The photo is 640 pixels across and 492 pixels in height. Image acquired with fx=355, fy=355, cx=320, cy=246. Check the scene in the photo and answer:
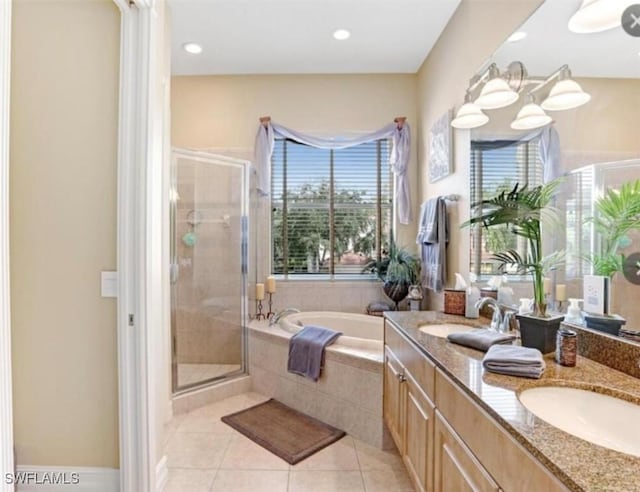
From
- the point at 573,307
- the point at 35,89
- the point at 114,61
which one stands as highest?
the point at 114,61

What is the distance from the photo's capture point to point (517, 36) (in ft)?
6.09

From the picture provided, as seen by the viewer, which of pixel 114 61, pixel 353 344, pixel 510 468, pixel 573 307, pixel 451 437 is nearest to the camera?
pixel 510 468

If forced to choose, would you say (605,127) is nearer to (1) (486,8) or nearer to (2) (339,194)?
(1) (486,8)

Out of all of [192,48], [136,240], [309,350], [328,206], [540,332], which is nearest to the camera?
[540,332]

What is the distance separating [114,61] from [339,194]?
2420mm

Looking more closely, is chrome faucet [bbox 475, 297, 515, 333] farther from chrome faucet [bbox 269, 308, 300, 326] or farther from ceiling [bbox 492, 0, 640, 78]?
chrome faucet [bbox 269, 308, 300, 326]

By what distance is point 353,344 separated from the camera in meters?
2.48

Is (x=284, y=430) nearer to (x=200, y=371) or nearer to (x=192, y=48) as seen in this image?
(x=200, y=371)

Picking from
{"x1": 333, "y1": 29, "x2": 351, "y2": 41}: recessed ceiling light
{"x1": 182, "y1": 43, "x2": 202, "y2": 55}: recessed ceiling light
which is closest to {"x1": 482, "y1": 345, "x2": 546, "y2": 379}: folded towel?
{"x1": 333, "y1": 29, "x2": 351, "y2": 41}: recessed ceiling light

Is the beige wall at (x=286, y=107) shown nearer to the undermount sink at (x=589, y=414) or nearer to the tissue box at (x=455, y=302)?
the tissue box at (x=455, y=302)

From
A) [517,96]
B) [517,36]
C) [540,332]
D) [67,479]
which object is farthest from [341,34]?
[67,479]

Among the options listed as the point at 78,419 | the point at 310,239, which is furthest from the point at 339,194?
the point at 78,419

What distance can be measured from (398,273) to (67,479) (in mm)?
2659

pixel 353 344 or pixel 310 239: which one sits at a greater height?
pixel 310 239
